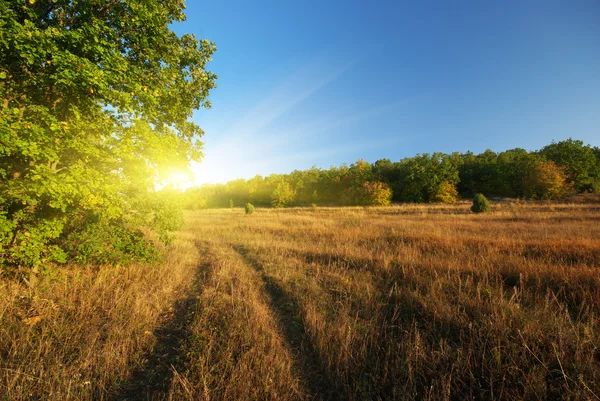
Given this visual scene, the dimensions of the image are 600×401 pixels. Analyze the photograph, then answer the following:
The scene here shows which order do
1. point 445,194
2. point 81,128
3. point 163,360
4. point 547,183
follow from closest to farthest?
point 163,360 → point 81,128 → point 547,183 → point 445,194

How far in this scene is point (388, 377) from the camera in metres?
2.93

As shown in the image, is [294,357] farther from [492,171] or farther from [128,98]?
[492,171]

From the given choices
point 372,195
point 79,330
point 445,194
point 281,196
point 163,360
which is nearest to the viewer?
point 163,360

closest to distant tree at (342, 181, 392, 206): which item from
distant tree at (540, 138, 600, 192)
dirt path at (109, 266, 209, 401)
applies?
distant tree at (540, 138, 600, 192)

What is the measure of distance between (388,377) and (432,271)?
12.9 feet

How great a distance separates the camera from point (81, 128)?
4676mm

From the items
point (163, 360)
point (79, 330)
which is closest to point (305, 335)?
point (163, 360)

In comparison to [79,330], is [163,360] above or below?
below

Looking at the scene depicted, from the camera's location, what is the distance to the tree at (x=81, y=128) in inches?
160

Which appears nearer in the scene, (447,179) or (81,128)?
(81,128)

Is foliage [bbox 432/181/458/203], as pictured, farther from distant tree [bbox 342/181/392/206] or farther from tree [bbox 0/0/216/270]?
tree [bbox 0/0/216/270]

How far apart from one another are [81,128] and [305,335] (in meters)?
6.42

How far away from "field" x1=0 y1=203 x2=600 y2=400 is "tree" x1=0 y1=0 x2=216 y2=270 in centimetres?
133

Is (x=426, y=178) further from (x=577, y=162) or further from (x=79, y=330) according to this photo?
(x=79, y=330)
